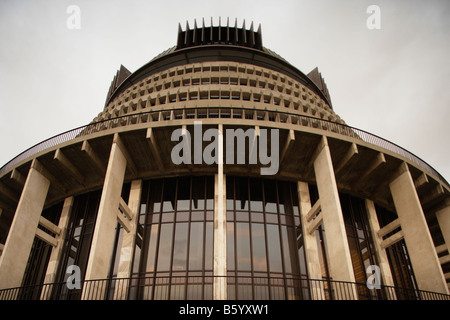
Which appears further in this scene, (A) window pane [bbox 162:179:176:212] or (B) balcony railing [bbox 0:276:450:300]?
(A) window pane [bbox 162:179:176:212]

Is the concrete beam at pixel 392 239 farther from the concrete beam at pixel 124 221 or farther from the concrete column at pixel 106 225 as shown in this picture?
the concrete column at pixel 106 225

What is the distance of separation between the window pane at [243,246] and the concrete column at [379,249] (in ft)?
25.7

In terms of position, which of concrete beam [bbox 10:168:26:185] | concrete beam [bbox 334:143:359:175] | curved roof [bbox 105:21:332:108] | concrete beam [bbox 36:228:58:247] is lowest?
concrete beam [bbox 36:228:58:247]

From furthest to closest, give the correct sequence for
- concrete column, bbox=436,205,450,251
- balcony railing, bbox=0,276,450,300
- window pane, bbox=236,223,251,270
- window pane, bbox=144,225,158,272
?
concrete column, bbox=436,205,450,251, window pane, bbox=144,225,158,272, window pane, bbox=236,223,251,270, balcony railing, bbox=0,276,450,300

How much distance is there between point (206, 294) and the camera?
14.0 metres

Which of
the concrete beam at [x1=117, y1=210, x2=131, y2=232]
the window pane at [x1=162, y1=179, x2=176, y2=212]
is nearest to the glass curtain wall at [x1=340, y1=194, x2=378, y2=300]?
the window pane at [x1=162, y1=179, x2=176, y2=212]

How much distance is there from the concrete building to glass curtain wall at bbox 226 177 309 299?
64 mm

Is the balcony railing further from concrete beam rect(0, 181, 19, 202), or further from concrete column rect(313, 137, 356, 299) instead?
concrete beam rect(0, 181, 19, 202)

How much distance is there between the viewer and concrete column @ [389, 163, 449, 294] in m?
14.3

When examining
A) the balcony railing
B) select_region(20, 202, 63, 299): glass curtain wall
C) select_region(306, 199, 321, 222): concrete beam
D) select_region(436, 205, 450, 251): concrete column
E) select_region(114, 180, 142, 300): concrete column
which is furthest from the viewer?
select_region(436, 205, 450, 251): concrete column

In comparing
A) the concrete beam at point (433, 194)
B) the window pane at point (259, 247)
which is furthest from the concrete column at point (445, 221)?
the window pane at point (259, 247)

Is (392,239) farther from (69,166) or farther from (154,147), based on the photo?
(69,166)

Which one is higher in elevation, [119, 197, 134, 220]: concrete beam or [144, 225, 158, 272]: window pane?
[119, 197, 134, 220]: concrete beam
